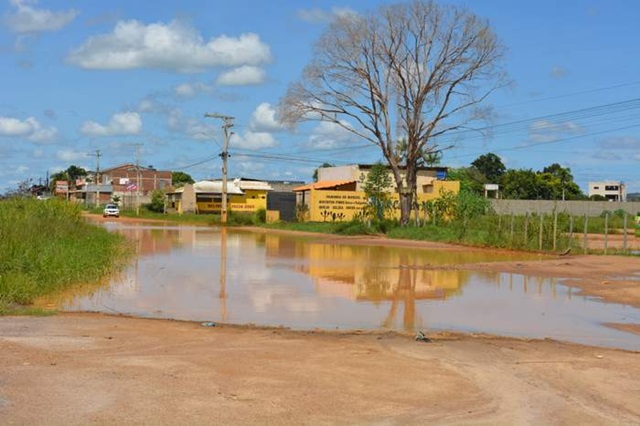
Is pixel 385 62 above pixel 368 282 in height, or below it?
above

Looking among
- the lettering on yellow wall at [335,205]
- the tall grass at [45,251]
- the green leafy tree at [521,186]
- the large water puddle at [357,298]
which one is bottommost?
the large water puddle at [357,298]

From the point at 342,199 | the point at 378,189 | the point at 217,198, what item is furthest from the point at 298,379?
the point at 217,198

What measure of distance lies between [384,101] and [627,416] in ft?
140

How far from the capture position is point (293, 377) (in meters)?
8.11

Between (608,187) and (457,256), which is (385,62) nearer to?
(457,256)

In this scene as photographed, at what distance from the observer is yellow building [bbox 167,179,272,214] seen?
3312 inches

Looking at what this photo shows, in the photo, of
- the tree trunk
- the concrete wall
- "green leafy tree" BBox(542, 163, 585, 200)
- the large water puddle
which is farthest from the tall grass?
"green leafy tree" BBox(542, 163, 585, 200)

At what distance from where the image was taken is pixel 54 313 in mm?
12680

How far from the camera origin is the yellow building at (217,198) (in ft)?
276

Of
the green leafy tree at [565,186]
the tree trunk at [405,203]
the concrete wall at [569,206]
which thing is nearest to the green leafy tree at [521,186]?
the green leafy tree at [565,186]

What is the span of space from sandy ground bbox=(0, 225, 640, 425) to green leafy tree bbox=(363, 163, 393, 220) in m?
45.8

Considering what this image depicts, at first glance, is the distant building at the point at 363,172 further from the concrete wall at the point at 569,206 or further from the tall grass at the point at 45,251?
the tall grass at the point at 45,251

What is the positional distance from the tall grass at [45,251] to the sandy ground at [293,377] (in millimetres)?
3352

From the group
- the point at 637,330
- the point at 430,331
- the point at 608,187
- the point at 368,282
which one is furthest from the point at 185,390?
the point at 608,187
